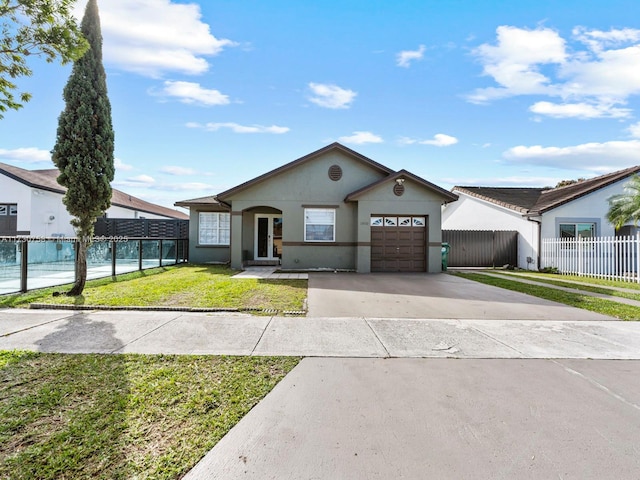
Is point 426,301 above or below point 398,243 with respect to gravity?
below

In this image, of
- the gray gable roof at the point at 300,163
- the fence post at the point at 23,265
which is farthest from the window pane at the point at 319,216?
the fence post at the point at 23,265

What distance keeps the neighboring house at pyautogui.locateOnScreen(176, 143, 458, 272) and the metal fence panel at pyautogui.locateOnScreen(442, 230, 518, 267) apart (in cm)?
424

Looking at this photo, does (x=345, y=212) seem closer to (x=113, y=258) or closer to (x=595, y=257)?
(x=113, y=258)

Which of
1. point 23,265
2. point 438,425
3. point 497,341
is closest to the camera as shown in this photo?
point 438,425

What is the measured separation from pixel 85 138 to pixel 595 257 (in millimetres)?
18982

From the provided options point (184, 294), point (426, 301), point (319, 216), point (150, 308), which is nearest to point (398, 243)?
point (319, 216)

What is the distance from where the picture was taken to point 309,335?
5.43 metres

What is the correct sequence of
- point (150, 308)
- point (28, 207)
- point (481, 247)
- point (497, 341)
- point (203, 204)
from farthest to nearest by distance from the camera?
point (28, 207) → point (481, 247) → point (203, 204) → point (150, 308) → point (497, 341)

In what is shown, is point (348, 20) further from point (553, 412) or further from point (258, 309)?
point (553, 412)

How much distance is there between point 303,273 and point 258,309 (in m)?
6.85

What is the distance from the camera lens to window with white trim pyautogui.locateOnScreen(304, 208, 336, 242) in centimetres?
1502

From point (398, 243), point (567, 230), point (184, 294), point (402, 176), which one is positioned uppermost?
point (402, 176)

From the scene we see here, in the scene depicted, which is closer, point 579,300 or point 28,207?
point 579,300

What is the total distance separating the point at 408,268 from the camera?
14.7m
